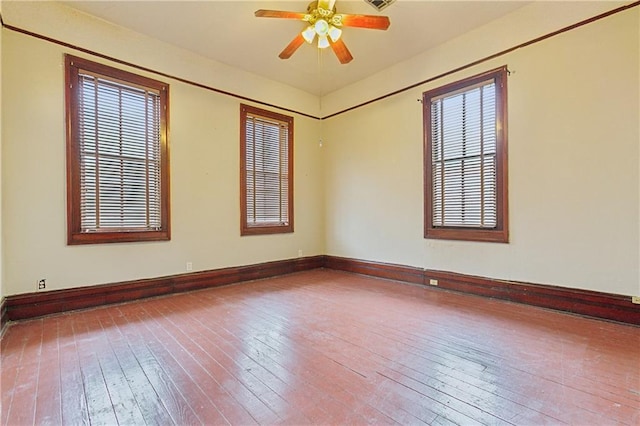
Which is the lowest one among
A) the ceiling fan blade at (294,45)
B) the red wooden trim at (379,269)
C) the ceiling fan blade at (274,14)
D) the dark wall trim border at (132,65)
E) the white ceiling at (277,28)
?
the red wooden trim at (379,269)

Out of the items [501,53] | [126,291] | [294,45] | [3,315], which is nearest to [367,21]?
[294,45]

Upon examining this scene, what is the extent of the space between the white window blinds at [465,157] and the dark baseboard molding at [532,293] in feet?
2.49

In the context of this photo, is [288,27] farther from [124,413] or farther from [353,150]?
[124,413]

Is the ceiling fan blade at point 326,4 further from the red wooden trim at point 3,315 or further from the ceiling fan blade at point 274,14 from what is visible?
the red wooden trim at point 3,315

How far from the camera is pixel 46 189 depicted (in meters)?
3.33

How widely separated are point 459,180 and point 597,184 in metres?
1.44

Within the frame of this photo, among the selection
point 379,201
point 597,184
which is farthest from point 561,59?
point 379,201

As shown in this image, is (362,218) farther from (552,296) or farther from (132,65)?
(132,65)

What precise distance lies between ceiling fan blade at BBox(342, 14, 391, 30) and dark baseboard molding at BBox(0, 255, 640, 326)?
327 cm

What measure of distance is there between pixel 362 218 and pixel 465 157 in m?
2.02

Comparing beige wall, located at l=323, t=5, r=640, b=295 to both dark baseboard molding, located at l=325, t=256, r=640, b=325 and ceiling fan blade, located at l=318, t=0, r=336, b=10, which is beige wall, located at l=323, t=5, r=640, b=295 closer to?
dark baseboard molding, located at l=325, t=256, r=640, b=325

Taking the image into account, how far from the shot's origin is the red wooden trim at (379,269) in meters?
4.71

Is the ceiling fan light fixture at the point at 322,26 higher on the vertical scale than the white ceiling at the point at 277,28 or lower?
lower

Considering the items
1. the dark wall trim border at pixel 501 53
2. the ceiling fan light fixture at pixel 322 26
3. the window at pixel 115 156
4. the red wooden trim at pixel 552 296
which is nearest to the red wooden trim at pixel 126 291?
the window at pixel 115 156
